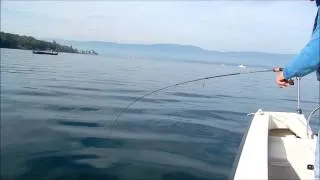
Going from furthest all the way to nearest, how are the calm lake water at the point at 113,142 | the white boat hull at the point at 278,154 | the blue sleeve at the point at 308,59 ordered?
the calm lake water at the point at 113,142 < the white boat hull at the point at 278,154 < the blue sleeve at the point at 308,59

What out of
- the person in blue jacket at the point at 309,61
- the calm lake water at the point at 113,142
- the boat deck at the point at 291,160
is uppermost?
the person in blue jacket at the point at 309,61

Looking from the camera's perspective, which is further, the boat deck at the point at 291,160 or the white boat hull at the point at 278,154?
the boat deck at the point at 291,160

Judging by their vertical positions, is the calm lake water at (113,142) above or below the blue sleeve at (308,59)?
below

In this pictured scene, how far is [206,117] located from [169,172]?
6738 mm

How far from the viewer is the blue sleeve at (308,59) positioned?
2809 millimetres

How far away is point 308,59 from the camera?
287 centimetres

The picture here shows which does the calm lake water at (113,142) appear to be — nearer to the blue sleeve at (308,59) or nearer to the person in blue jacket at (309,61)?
the person in blue jacket at (309,61)

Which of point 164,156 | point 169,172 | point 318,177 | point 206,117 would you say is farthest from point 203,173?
point 206,117

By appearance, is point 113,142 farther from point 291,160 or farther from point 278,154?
point 291,160

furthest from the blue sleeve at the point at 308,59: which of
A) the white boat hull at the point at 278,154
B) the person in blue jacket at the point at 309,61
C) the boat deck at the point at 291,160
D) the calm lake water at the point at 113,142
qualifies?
the calm lake water at the point at 113,142

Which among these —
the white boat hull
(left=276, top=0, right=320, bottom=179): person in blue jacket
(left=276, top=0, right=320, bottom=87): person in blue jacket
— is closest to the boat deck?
the white boat hull

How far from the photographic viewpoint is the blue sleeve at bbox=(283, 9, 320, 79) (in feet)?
9.21

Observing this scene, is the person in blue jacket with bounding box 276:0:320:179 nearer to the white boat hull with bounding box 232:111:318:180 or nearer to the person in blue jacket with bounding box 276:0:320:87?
the person in blue jacket with bounding box 276:0:320:87

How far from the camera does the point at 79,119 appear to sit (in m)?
10.9
